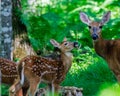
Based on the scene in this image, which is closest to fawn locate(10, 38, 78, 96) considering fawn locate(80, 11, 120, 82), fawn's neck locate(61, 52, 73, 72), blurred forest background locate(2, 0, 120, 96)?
fawn's neck locate(61, 52, 73, 72)

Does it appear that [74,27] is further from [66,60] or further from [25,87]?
[25,87]

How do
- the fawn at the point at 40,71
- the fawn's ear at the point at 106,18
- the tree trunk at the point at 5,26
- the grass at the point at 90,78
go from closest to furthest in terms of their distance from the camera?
the fawn at the point at 40,71 → the fawn's ear at the point at 106,18 → the grass at the point at 90,78 → the tree trunk at the point at 5,26

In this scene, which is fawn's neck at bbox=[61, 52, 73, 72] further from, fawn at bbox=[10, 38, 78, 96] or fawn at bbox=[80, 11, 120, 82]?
fawn at bbox=[80, 11, 120, 82]

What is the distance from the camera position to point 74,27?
10.7 meters

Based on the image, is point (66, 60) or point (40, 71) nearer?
point (40, 71)

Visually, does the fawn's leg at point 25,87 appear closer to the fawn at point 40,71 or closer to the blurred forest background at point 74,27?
the fawn at point 40,71

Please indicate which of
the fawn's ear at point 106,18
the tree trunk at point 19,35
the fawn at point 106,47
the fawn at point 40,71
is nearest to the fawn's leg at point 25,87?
the fawn at point 40,71

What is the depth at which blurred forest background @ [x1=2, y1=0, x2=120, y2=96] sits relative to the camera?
876 cm

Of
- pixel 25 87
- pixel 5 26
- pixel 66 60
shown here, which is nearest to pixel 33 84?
pixel 25 87

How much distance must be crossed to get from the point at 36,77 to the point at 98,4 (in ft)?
15.1

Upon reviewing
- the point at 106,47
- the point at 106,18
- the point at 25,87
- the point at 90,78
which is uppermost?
the point at 106,18

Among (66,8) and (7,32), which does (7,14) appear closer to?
(7,32)

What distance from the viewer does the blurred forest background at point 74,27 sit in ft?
28.7

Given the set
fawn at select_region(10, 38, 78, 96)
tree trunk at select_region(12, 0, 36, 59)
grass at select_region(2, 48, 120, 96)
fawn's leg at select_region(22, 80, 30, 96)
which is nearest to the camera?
fawn at select_region(10, 38, 78, 96)
